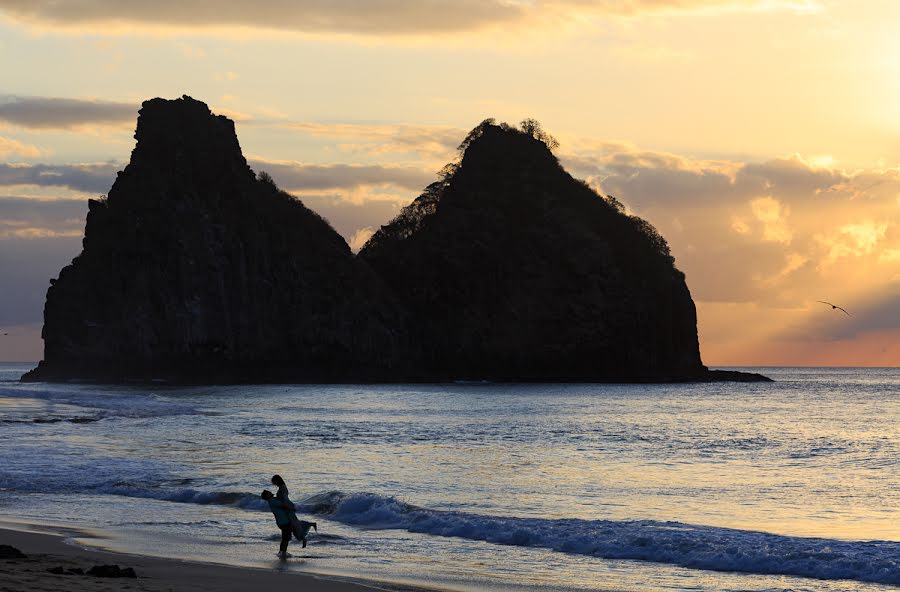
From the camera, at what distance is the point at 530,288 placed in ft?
537

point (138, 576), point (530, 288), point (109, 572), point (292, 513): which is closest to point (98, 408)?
point (292, 513)

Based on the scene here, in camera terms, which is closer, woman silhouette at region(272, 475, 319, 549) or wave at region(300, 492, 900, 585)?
wave at region(300, 492, 900, 585)

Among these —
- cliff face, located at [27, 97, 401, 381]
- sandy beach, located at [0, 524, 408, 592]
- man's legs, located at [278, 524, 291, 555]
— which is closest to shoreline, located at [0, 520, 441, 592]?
sandy beach, located at [0, 524, 408, 592]

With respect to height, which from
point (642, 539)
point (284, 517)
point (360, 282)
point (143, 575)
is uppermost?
point (360, 282)

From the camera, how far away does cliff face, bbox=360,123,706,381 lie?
161 meters

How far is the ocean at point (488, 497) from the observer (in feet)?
60.5

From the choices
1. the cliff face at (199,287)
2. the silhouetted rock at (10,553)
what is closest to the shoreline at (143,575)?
the silhouetted rock at (10,553)

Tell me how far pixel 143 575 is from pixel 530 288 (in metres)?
149

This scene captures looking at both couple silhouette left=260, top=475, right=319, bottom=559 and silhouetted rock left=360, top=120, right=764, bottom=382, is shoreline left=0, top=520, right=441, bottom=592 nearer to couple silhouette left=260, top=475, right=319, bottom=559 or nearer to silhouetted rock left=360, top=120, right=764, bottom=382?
couple silhouette left=260, top=475, right=319, bottom=559

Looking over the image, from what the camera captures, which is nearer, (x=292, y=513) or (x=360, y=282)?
(x=292, y=513)

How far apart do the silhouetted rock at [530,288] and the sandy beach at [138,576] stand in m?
139

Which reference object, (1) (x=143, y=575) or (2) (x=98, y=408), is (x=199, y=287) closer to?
(2) (x=98, y=408)

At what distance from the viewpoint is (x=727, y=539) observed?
20.3 metres

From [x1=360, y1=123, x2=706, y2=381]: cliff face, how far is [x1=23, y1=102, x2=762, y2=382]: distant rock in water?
0.23 metres
